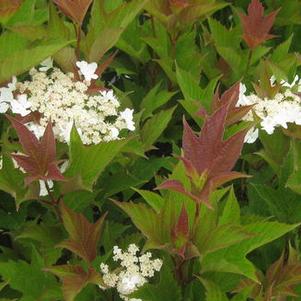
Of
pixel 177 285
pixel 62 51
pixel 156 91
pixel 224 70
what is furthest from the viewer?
pixel 224 70

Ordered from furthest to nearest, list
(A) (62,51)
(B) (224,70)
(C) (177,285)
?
(B) (224,70)
(A) (62,51)
(C) (177,285)

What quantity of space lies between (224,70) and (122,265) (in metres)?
0.86

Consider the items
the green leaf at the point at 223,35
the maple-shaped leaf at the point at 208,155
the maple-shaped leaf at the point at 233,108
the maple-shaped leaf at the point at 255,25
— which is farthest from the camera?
the green leaf at the point at 223,35

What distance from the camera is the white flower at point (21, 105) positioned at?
1559 millimetres

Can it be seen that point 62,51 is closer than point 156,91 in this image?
Yes

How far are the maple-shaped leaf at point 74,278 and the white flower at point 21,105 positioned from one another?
0.39 metres

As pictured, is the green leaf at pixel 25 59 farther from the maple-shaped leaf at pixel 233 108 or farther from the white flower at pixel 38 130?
the maple-shaped leaf at pixel 233 108

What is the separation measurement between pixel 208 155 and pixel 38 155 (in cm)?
38

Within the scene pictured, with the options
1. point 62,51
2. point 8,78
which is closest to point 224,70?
point 62,51

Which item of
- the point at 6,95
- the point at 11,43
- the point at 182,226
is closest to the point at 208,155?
the point at 182,226

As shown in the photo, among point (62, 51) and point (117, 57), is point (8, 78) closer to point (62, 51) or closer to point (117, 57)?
point (62, 51)

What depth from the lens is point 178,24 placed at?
6.60 feet

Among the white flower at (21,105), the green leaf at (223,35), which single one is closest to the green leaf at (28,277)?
the white flower at (21,105)

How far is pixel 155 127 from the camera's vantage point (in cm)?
178
